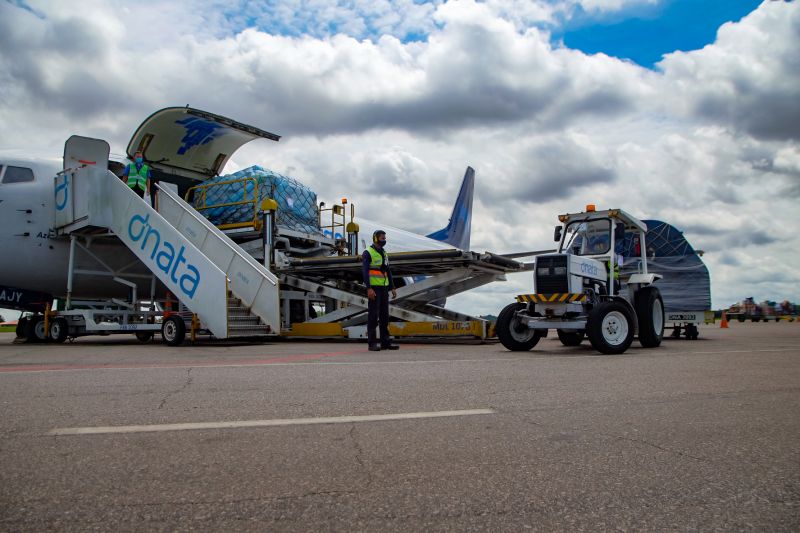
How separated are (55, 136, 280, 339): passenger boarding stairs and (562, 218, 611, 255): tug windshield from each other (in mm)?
4785

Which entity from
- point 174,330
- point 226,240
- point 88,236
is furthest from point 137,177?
point 174,330

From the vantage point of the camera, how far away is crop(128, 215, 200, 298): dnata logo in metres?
9.83

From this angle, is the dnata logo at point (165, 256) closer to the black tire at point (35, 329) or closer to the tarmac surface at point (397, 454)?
the black tire at point (35, 329)

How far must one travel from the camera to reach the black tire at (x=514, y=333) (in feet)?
28.7

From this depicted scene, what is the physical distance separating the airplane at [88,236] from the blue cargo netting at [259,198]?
27.6 inches

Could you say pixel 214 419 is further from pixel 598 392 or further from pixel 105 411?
pixel 598 392

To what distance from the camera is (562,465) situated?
96.0 inches

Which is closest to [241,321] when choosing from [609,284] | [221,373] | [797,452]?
[221,373]

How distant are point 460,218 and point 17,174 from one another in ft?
51.1

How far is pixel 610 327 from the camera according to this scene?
8.09 metres

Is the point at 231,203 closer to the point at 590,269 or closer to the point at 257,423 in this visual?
the point at 590,269

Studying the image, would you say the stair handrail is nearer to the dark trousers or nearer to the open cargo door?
the open cargo door

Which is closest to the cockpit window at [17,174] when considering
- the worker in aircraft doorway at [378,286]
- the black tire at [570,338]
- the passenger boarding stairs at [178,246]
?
the passenger boarding stairs at [178,246]

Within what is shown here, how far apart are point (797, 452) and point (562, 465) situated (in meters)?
1.11
